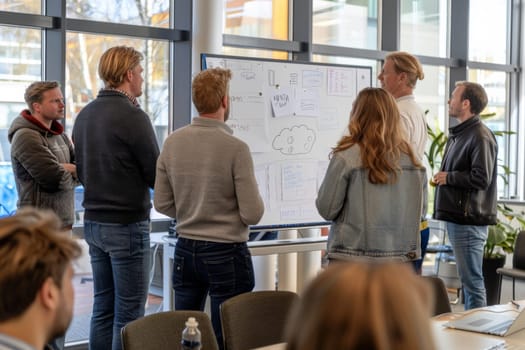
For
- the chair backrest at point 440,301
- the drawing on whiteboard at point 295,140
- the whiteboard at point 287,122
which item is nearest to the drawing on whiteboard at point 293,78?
the whiteboard at point 287,122

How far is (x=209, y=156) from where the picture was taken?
10.1ft

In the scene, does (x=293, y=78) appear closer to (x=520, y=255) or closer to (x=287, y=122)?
(x=287, y=122)

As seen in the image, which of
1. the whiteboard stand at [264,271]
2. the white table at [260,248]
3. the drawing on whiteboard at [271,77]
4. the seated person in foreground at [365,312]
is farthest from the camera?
the whiteboard stand at [264,271]

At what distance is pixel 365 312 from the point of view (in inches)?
35.2

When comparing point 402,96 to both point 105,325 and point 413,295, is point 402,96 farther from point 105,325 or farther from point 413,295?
point 413,295

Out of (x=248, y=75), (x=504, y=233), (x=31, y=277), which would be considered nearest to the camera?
(x=31, y=277)

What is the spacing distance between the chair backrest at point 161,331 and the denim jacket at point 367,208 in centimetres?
83

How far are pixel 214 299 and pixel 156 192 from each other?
21.0 inches

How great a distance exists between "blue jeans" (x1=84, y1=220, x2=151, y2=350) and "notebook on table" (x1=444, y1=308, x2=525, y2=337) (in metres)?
1.48

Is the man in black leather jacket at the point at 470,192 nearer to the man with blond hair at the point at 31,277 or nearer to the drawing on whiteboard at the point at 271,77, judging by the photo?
the drawing on whiteboard at the point at 271,77

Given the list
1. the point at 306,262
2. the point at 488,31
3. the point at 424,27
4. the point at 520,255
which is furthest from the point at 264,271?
the point at 488,31

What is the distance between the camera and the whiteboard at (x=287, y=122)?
4.34 metres

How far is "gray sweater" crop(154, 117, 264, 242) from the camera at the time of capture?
3092 mm

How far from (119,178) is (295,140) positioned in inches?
57.2
